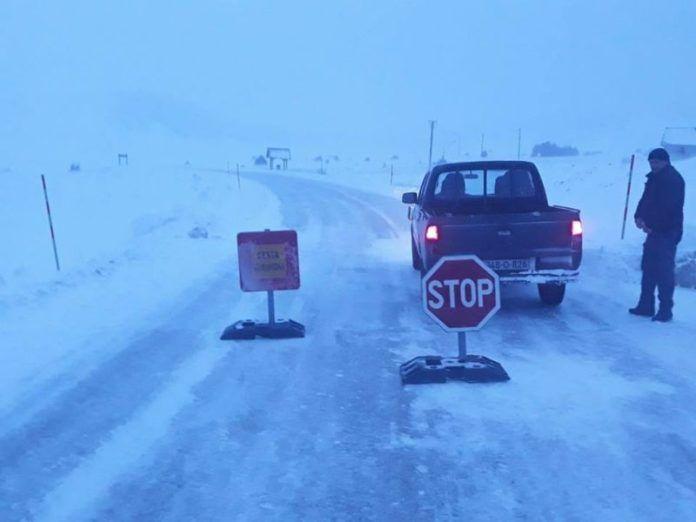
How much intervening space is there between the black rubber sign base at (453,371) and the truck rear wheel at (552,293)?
2.91m

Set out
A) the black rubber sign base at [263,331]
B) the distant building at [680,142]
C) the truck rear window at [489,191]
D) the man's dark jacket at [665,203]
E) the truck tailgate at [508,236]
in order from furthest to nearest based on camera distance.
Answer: the distant building at [680,142] → the truck rear window at [489,191] → the truck tailgate at [508,236] → the man's dark jacket at [665,203] → the black rubber sign base at [263,331]

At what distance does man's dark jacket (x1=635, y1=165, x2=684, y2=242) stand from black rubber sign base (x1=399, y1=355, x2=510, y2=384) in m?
3.23

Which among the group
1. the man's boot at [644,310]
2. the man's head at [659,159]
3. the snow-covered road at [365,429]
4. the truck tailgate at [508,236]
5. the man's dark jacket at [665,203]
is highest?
the man's head at [659,159]

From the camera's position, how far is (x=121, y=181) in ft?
134

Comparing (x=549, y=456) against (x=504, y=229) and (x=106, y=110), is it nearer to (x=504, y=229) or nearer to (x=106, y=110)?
(x=504, y=229)

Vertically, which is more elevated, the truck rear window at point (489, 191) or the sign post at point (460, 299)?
the truck rear window at point (489, 191)

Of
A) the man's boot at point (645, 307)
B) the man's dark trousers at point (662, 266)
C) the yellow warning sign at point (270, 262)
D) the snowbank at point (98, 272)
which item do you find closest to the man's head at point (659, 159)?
the man's dark trousers at point (662, 266)

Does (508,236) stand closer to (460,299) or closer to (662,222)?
(662,222)

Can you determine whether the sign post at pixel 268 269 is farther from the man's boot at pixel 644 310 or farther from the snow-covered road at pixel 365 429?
the man's boot at pixel 644 310

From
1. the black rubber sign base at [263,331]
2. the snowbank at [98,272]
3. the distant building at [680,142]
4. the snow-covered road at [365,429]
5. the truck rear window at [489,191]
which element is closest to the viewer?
the snow-covered road at [365,429]

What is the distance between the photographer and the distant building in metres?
39.1

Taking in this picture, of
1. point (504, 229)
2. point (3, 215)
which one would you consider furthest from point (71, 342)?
point (3, 215)

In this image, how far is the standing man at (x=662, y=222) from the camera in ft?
25.7

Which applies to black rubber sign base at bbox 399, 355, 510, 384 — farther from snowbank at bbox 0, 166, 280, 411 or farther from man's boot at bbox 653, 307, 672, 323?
snowbank at bbox 0, 166, 280, 411
